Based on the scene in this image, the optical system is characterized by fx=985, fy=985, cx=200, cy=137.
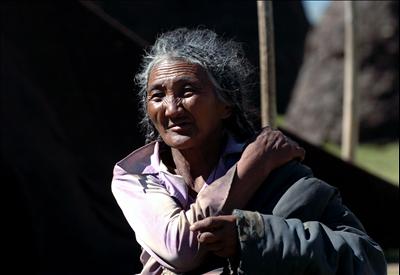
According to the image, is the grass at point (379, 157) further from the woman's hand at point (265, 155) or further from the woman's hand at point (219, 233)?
the woman's hand at point (219, 233)

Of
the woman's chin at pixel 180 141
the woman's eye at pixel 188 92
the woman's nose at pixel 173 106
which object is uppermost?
the woman's eye at pixel 188 92

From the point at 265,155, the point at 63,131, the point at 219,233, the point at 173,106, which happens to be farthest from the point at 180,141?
the point at 63,131

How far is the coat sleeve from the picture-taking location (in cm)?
216

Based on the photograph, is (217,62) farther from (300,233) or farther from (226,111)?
(300,233)

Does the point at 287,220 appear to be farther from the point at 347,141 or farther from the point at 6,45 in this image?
the point at 347,141

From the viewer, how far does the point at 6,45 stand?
609 cm

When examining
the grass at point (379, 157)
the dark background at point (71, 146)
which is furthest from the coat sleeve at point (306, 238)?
the grass at point (379, 157)

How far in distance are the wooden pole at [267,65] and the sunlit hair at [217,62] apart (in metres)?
2.38

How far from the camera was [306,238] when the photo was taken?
7.20 ft

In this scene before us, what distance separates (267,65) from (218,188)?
8.96ft

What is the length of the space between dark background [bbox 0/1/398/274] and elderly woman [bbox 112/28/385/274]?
3.12 metres

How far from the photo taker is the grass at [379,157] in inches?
436

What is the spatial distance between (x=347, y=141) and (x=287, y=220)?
260 inches

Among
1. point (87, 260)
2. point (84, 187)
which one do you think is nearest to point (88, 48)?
point (84, 187)
